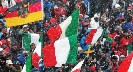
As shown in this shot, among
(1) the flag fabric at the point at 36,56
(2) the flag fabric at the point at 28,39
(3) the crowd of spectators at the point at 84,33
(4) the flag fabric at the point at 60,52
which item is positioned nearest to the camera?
(4) the flag fabric at the point at 60,52

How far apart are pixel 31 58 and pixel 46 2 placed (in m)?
9.33

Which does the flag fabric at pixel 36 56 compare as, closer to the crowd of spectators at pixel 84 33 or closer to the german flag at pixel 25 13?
the crowd of spectators at pixel 84 33

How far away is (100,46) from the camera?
15750 millimetres

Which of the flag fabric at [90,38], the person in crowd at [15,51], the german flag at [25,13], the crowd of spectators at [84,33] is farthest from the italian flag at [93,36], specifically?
the person in crowd at [15,51]

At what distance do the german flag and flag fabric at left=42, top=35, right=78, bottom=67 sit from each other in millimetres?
3193

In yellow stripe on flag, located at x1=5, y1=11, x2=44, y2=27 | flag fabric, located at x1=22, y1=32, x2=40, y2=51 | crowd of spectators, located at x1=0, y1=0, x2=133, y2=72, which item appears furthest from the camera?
flag fabric, located at x1=22, y1=32, x2=40, y2=51

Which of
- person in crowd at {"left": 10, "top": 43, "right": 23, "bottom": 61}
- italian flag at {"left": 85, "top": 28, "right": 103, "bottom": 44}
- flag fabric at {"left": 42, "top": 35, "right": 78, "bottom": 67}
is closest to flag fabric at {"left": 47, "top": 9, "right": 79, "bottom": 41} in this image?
flag fabric at {"left": 42, "top": 35, "right": 78, "bottom": 67}

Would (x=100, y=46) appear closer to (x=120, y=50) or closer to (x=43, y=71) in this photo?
(x=120, y=50)

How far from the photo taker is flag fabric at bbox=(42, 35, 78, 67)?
36.4 ft

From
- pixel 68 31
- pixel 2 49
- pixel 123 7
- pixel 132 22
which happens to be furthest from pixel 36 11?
pixel 123 7

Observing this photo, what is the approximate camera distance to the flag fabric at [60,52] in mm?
11102

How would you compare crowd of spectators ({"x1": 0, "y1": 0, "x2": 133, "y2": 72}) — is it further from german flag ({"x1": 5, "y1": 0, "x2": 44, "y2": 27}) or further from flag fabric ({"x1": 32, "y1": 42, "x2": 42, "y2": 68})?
german flag ({"x1": 5, "y1": 0, "x2": 44, "y2": 27})

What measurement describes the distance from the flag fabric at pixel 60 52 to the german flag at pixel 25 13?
126 inches

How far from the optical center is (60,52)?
11211 mm
